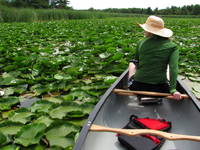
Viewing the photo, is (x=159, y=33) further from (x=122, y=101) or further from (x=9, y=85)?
(x=9, y=85)

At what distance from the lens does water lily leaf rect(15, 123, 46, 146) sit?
5.20 ft

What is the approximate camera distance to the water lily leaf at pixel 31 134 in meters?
1.58

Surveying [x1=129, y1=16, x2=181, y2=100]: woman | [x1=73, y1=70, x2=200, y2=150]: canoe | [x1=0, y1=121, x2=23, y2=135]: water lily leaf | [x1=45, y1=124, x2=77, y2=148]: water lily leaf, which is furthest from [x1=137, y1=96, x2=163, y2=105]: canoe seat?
[x1=0, y1=121, x2=23, y2=135]: water lily leaf

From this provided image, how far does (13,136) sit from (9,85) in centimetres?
121

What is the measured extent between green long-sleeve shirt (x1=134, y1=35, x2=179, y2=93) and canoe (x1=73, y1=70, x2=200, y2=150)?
19cm

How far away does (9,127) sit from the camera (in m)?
1.79

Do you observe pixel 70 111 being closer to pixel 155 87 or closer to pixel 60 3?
pixel 155 87

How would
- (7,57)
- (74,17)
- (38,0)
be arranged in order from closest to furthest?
(7,57), (74,17), (38,0)

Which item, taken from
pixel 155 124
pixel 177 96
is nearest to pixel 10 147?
pixel 155 124

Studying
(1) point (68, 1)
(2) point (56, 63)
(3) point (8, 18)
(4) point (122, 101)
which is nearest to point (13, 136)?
(4) point (122, 101)

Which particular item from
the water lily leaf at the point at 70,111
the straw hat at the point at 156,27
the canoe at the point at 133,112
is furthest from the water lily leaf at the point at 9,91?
the straw hat at the point at 156,27

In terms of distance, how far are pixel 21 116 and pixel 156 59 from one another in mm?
1331

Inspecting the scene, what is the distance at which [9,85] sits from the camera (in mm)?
2842

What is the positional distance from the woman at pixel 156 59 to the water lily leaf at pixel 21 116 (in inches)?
44.4
